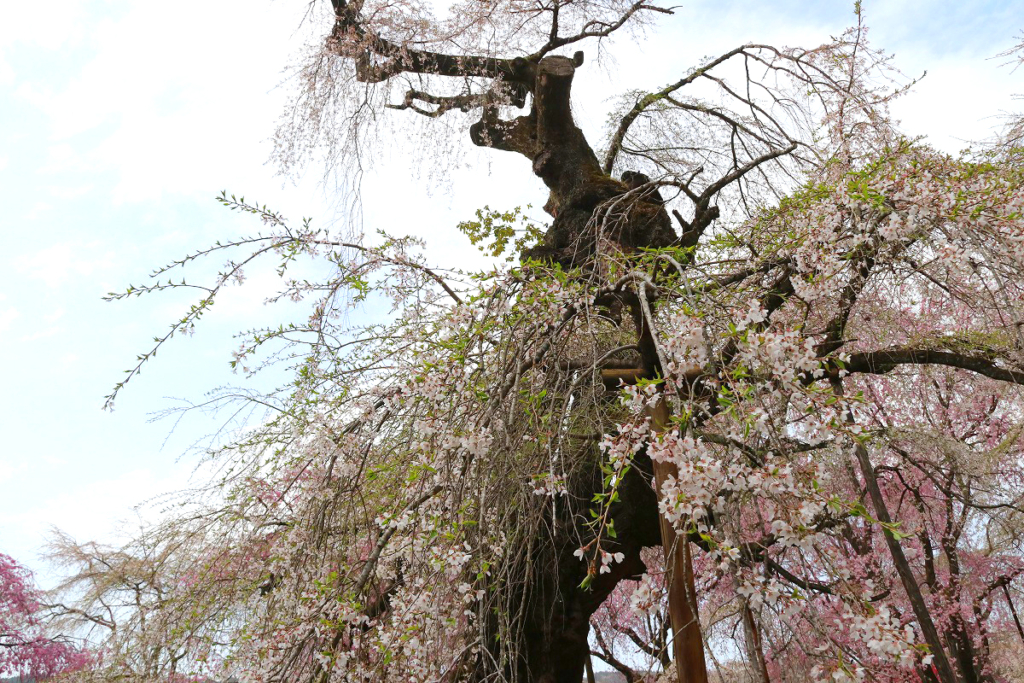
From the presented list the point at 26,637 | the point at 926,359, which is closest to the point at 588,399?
the point at 926,359

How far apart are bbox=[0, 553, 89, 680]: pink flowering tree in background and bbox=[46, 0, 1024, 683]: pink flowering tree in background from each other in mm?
6106

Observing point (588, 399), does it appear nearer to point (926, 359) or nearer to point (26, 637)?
point (926, 359)

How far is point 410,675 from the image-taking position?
2289mm

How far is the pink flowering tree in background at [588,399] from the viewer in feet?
5.43

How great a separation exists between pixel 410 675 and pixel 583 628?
1.16 m

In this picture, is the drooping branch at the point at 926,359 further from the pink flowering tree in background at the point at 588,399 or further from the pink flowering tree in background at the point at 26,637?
the pink flowering tree in background at the point at 26,637

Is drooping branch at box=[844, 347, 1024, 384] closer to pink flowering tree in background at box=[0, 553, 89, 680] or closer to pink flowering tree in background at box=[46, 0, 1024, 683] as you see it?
pink flowering tree in background at box=[46, 0, 1024, 683]

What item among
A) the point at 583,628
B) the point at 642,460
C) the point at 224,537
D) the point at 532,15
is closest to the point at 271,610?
the point at 224,537

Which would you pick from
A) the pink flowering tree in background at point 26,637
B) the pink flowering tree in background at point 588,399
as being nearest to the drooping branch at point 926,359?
the pink flowering tree in background at point 588,399

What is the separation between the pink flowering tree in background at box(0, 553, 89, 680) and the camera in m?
7.78

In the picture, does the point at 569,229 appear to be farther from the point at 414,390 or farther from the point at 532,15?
the point at 414,390

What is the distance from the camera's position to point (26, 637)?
797cm

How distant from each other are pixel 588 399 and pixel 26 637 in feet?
28.1

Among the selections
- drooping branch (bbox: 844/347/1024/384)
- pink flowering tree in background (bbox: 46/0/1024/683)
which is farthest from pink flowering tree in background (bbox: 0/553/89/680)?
drooping branch (bbox: 844/347/1024/384)
